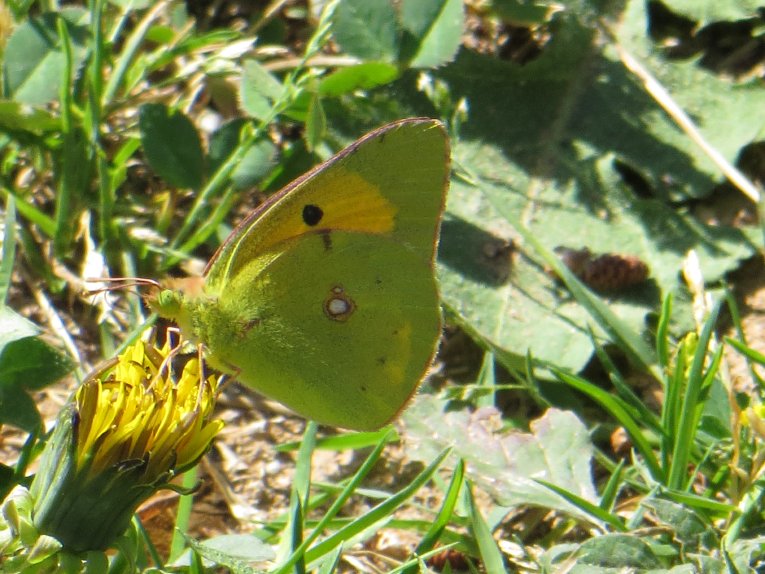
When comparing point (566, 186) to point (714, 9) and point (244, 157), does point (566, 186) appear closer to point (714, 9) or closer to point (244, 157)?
point (714, 9)

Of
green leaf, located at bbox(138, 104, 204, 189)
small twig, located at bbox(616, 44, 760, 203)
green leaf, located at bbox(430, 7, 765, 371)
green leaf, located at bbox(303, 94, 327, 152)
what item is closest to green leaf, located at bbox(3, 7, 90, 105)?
green leaf, located at bbox(138, 104, 204, 189)

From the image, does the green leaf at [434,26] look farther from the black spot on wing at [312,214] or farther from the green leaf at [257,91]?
the black spot on wing at [312,214]

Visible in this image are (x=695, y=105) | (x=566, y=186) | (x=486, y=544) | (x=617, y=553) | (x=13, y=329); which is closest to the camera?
(x=13, y=329)

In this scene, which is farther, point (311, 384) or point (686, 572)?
point (311, 384)

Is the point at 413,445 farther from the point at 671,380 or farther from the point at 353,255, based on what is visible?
the point at 671,380

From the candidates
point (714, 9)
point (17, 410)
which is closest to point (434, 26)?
point (714, 9)

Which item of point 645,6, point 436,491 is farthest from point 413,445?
point 645,6
